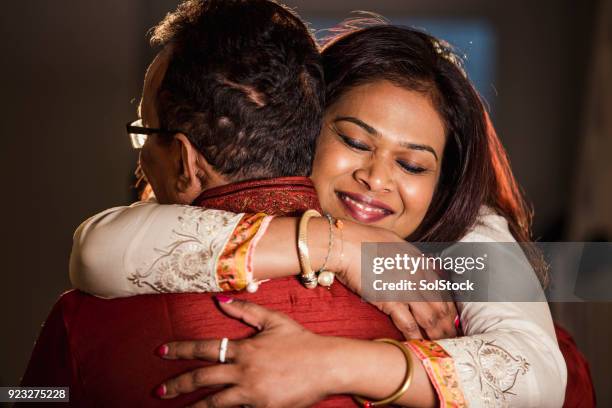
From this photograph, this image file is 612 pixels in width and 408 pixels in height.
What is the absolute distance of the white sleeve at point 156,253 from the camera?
1045 mm

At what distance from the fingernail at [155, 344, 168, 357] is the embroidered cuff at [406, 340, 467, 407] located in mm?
422

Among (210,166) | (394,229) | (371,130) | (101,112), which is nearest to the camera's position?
(210,166)

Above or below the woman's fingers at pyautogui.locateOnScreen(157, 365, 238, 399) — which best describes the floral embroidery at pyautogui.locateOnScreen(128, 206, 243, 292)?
above

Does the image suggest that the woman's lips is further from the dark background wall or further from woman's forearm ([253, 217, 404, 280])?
the dark background wall

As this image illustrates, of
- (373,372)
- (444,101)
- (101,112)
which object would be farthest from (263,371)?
(101,112)

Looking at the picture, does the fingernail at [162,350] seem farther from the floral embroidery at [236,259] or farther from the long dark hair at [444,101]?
the long dark hair at [444,101]

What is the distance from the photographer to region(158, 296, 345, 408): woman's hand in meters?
0.99

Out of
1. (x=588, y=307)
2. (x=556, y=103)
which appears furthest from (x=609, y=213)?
(x=556, y=103)

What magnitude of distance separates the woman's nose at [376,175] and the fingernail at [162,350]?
71cm

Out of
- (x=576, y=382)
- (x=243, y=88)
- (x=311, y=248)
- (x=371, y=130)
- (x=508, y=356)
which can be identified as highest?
(x=243, y=88)

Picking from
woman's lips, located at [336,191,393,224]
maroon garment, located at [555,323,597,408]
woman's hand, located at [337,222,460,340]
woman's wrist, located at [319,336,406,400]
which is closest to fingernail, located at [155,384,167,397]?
woman's wrist, located at [319,336,406,400]

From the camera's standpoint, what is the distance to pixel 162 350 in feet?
3.34

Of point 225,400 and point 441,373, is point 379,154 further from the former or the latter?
point 225,400

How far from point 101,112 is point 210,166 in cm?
321
